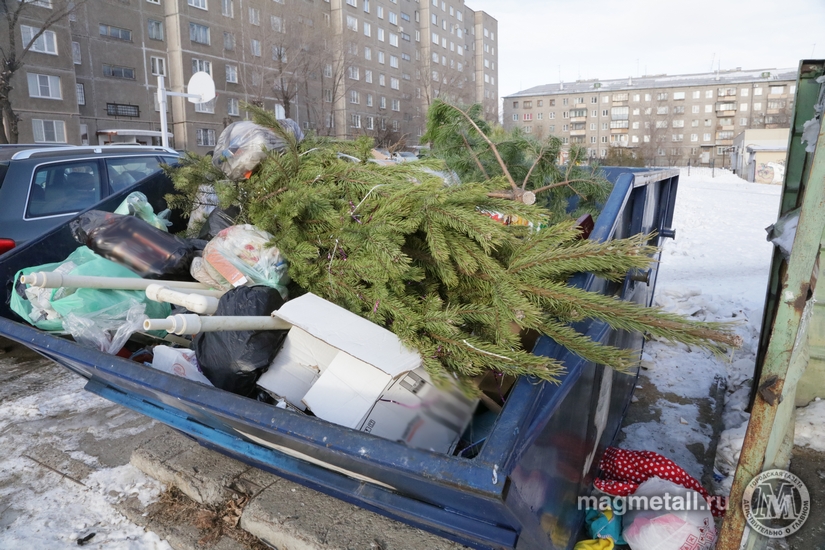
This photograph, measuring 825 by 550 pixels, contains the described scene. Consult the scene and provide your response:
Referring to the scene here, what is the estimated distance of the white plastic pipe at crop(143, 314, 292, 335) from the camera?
5.10 ft

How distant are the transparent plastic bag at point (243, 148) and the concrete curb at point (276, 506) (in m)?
1.45

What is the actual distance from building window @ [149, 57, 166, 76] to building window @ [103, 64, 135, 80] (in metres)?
1.37

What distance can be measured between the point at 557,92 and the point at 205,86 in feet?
279

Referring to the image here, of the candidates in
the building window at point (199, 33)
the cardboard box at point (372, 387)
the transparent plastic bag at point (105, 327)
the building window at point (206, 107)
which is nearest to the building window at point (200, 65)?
the building window at point (199, 33)

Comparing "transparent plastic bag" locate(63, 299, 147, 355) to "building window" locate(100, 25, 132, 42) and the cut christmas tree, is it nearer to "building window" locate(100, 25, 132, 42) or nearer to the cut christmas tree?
the cut christmas tree

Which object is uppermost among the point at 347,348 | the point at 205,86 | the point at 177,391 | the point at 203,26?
the point at 203,26

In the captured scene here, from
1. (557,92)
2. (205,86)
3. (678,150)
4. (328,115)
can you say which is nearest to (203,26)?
(328,115)

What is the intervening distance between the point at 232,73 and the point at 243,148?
3883 cm

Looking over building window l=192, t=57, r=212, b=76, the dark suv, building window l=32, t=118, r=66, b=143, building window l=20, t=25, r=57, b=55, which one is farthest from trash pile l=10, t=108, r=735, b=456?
building window l=192, t=57, r=212, b=76

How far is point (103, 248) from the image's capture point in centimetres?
246

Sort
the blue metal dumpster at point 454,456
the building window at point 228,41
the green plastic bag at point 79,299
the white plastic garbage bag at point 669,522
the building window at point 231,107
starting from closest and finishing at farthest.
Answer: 1. the blue metal dumpster at point 454,456
2. the white plastic garbage bag at point 669,522
3. the green plastic bag at point 79,299
4. the building window at point 228,41
5. the building window at point 231,107

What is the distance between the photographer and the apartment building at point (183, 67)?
27.8 m

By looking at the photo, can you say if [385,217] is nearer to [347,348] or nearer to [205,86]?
[347,348]

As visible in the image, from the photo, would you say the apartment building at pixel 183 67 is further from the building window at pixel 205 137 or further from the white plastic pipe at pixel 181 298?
the white plastic pipe at pixel 181 298
